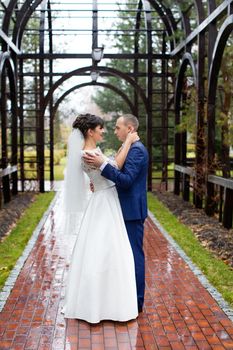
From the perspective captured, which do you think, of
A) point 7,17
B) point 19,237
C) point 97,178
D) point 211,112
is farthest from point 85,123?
point 7,17

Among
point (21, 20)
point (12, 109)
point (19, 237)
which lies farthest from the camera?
point (21, 20)

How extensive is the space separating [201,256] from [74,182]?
2936mm

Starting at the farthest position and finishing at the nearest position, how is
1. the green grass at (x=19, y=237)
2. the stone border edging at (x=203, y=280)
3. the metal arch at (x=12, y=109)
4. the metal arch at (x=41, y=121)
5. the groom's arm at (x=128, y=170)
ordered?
1. the metal arch at (x=41, y=121)
2. the metal arch at (x=12, y=109)
3. the green grass at (x=19, y=237)
4. the stone border edging at (x=203, y=280)
5. the groom's arm at (x=128, y=170)

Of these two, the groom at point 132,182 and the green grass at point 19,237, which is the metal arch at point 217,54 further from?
the groom at point 132,182

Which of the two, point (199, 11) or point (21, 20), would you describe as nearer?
point (199, 11)

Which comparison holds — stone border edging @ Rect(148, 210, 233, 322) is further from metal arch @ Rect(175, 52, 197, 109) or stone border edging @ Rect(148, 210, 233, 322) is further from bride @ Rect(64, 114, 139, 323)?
metal arch @ Rect(175, 52, 197, 109)

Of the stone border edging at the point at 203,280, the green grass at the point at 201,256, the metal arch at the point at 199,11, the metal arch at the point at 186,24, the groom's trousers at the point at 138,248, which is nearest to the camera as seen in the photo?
the groom's trousers at the point at 138,248

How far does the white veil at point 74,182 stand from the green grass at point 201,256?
66.1 inches

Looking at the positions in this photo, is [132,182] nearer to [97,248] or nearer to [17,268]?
[97,248]

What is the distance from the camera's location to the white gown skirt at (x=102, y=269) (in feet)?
15.2

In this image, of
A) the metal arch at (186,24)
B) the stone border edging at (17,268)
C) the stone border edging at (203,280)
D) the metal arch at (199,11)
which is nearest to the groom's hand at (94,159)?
the stone border edging at (17,268)

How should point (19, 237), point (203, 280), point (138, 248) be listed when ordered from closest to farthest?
point (138, 248), point (203, 280), point (19, 237)

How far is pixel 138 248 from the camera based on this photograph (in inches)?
194

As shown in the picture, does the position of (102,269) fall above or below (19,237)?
above
